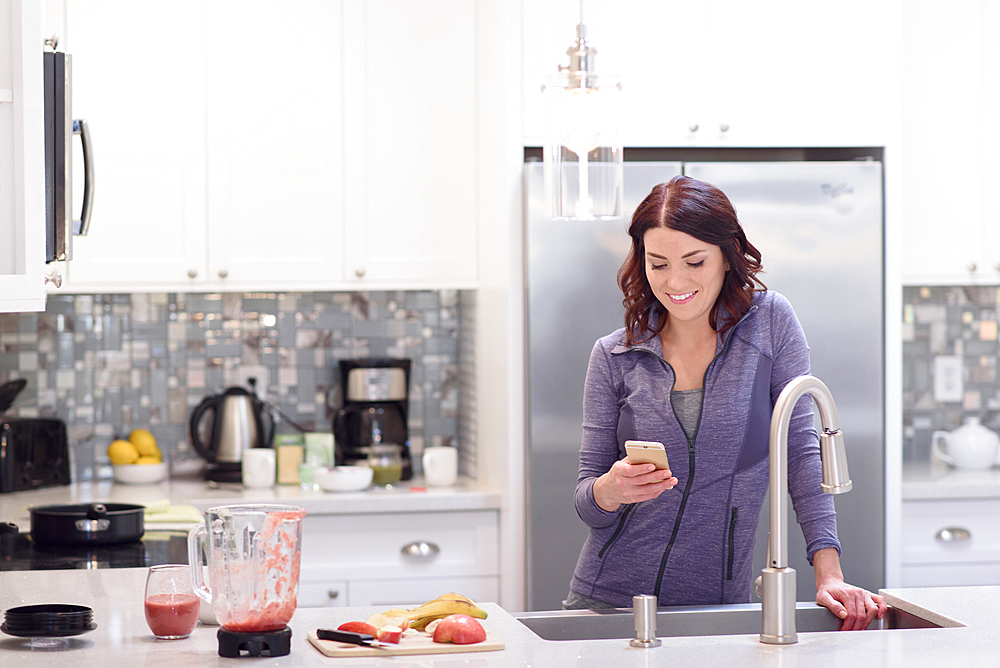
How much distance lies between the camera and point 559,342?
2.94 metres

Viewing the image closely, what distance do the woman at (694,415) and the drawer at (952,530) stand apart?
1403 millimetres

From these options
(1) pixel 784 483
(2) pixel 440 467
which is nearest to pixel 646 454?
(1) pixel 784 483

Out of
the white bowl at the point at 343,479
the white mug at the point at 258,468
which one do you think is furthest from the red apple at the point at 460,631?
the white mug at the point at 258,468

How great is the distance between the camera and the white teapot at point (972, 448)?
345cm

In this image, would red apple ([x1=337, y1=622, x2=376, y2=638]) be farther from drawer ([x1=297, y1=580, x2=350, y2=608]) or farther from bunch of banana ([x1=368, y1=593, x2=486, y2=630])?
drawer ([x1=297, y1=580, x2=350, y2=608])

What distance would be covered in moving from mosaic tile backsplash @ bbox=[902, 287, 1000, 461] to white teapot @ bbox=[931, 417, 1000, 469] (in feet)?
0.76

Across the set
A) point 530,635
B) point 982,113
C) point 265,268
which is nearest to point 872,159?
point 982,113

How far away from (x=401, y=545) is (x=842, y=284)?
4.72ft

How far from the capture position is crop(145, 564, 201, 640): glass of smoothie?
1.53 m

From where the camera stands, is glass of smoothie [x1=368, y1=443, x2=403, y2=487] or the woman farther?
glass of smoothie [x1=368, y1=443, x2=403, y2=487]

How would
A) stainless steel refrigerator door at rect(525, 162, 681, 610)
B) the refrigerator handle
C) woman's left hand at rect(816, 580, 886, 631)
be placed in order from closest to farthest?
woman's left hand at rect(816, 580, 886, 631)
the refrigerator handle
stainless steel refrigerator door at rect(525, 162, 681, 610)

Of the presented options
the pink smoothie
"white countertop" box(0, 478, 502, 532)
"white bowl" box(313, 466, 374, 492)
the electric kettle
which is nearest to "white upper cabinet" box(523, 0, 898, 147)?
"white countertop" box(0, 478, 502, 532)

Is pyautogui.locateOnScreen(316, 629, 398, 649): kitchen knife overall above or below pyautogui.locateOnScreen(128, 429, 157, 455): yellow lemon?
below

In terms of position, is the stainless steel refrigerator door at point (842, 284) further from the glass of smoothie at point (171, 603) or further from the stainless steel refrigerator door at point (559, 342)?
the glass of smoothie at point (171, 603)
